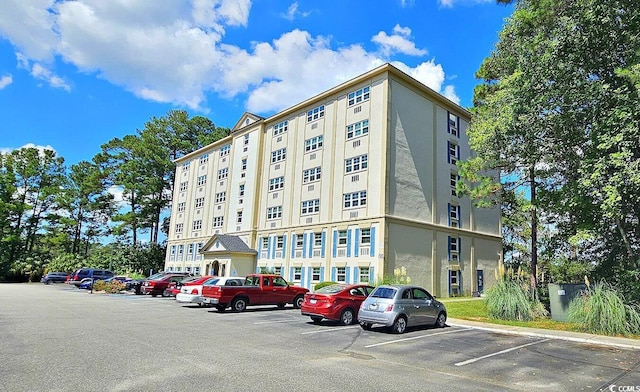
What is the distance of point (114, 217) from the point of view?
57188mm

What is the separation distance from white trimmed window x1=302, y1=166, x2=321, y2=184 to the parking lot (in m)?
20.1

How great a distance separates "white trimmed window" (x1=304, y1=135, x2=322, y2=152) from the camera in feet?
111

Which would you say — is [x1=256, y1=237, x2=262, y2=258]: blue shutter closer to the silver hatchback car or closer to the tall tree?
the tall tree

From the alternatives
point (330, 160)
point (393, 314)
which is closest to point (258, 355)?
point (393, 314)

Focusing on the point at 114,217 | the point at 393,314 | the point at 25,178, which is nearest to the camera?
the point at 393,314

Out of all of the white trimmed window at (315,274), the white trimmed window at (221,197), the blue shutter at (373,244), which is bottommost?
the white trimmed window at (315,274)

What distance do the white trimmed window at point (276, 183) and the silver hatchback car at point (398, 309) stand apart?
23.7 m

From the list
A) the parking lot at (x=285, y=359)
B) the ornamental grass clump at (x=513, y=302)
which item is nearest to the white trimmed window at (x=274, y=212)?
the ornamental grass clump at (x=513, y=302)

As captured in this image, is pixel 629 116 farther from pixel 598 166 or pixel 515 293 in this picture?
pixel 515 293

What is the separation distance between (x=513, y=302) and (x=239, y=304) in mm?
11738

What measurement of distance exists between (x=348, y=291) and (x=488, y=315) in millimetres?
6361

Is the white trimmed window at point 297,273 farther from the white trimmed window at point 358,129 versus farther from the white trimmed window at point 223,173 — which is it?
the white trimmed window at point 223,173

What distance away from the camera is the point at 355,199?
29828mm

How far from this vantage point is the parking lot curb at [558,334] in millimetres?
11820
